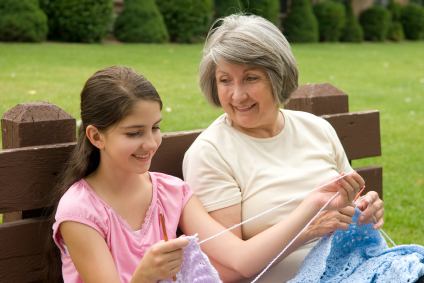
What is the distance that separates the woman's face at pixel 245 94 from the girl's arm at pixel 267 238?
477 millimetres

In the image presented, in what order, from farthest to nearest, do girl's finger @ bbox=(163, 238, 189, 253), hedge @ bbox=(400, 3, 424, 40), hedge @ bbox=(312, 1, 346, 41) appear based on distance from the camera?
hedge @ bbox=(400, 3, 424, 40) → hedge @ bbox=(312, 1, 346, 41) → girl's finger @ bbox=(163, 238, 189, 253)

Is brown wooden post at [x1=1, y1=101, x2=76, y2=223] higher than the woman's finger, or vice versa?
brown wooden post at [x1=1, y1=101, x2=76, y2=223]

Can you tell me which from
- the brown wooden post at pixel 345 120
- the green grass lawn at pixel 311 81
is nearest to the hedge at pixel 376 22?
the green grass lawn at pixel 311 81

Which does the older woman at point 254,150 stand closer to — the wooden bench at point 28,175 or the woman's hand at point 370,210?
the woman's hand at point 370,210

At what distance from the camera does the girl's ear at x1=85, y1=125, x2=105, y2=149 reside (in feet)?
5.65

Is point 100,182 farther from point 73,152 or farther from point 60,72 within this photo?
point 60,72

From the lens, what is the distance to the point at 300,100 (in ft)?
9.05

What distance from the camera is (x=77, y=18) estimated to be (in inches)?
480

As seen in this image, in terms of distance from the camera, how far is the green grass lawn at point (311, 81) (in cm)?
429

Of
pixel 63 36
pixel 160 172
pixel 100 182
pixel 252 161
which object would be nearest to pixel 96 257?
pixel 100 182

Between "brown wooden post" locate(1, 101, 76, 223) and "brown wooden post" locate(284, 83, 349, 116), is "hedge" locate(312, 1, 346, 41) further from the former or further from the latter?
"brown wooden post" locate(1, 101, 76, 223)

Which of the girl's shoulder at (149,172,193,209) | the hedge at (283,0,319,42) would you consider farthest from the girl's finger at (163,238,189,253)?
the hedge at (283,0,319,42)

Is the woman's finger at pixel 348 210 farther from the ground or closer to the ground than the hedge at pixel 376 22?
farther from the ground

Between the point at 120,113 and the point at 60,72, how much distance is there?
6.32m
